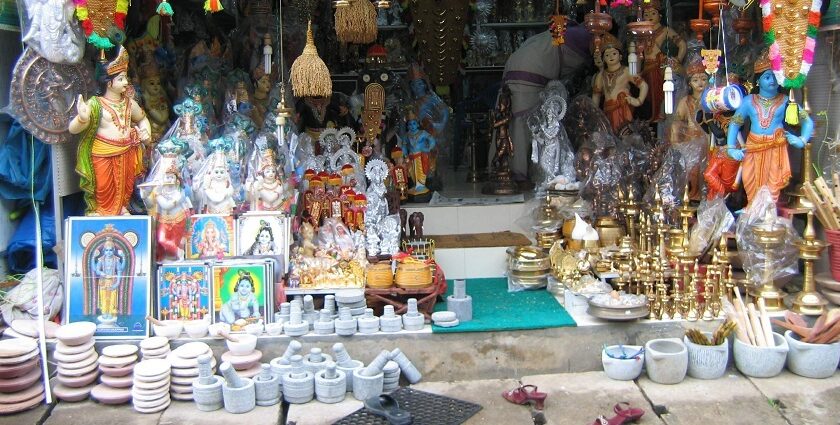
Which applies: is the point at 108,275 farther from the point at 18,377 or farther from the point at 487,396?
the point at 487,396

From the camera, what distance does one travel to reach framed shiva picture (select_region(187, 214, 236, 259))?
16.9ft

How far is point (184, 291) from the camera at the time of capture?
498cm

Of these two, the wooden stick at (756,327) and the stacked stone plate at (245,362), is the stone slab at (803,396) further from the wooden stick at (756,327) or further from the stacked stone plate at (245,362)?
the stacked stone plate at (245,362)

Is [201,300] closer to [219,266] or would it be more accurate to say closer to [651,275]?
[219,266]

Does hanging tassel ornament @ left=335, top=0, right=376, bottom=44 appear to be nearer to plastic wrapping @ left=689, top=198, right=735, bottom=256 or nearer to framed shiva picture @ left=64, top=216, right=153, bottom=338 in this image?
framed shiva picture @ left=64, top=216, right=153, bottom=338

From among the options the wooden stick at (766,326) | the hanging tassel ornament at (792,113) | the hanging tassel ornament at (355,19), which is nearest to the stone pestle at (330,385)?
the hanging tassel ornament at (355,19)

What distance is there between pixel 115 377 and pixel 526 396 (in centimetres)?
215

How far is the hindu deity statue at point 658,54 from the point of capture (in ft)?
21.6

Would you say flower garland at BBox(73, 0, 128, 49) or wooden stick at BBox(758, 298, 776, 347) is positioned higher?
flower garland at BBox(73, 0, 128, 49)

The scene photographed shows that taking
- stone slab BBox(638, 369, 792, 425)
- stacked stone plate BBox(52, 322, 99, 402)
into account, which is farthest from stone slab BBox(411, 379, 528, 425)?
stacked stone plate BBox(52, 322, 99, 402)

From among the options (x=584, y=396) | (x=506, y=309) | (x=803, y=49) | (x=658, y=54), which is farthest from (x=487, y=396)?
(x=658, y=54)

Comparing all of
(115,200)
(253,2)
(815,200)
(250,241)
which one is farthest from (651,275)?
(253,2)

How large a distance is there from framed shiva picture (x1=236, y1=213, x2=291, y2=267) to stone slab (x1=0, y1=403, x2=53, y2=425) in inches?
53.6

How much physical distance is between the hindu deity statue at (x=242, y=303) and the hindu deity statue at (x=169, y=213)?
42 centimetres
